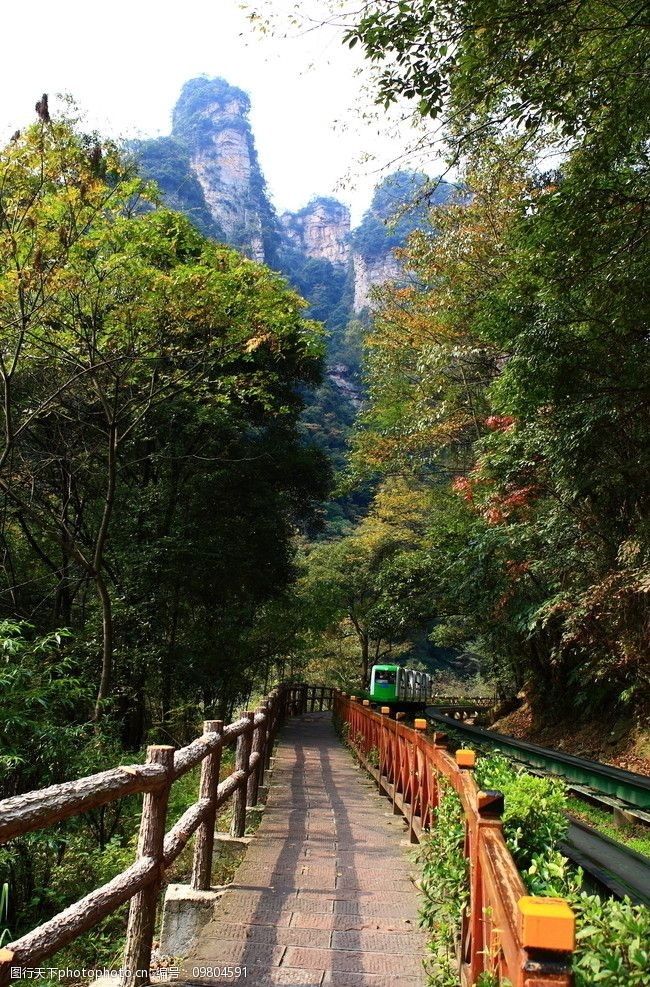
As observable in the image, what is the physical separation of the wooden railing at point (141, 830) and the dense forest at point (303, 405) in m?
2.49

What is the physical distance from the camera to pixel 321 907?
417 cm

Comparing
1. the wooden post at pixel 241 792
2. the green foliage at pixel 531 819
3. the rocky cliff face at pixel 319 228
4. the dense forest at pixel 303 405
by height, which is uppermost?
the rocky cliff face at pixel 319 228

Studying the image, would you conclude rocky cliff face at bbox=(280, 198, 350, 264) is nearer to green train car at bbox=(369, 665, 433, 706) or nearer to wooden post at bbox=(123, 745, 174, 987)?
green train car at bbox=(369, 665, 433, 706)

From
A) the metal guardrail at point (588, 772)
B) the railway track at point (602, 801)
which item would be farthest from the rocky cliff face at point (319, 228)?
the railway track at point (602, 801)

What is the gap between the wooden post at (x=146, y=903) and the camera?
312 centimetres

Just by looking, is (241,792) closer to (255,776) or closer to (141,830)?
(255,776)

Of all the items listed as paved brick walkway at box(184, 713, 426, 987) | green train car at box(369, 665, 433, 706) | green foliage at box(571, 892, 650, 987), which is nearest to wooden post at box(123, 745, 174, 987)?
paved brick walkway at box(184, 713, 426, 987)

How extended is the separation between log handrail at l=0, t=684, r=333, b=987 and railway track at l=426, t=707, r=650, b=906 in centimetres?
219

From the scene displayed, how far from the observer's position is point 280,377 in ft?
53.4

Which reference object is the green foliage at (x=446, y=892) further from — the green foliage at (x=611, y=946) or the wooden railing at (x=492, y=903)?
the green foliage at (x=611, y=946)

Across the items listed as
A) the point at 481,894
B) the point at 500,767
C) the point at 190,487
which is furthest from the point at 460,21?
the point at 190,487

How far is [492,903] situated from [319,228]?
114509 mm

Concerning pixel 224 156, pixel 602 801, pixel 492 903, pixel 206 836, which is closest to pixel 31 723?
pixel 206 836

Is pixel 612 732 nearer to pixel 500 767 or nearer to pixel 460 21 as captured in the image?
pixel 500 767
